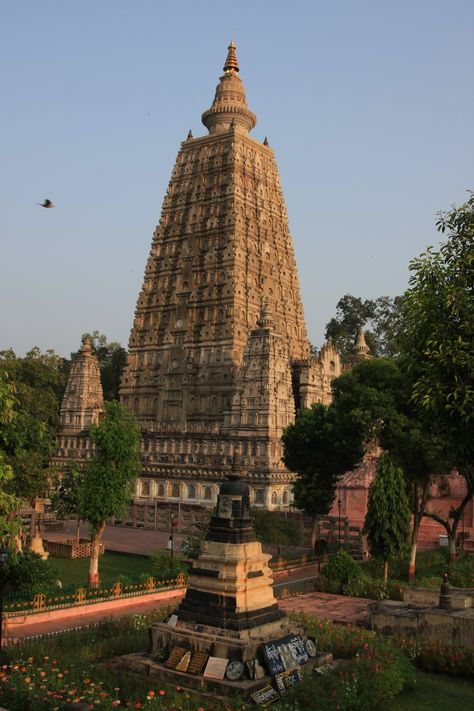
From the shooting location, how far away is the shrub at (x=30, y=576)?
82.8ft

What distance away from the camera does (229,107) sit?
2830 inches

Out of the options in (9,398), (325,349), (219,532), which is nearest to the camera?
(219,532)

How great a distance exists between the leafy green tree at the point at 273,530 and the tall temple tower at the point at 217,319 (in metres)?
14.9

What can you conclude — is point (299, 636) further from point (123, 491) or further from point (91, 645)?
point (123, 491)

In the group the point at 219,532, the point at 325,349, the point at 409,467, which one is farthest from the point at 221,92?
the point at 219,532

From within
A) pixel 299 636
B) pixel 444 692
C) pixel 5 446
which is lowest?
pixel 444 692

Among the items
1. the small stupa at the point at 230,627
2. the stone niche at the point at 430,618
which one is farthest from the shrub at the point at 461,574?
the small stupa at the point at 230,627

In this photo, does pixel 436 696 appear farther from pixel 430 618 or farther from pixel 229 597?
pixel 229 597

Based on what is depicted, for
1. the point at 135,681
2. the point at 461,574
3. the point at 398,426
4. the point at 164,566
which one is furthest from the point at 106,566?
the point at 135,681

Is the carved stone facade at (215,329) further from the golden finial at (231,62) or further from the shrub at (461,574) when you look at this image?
the shrub at (461,574)

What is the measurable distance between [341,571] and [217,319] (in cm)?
3670

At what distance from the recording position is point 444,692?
1636cm

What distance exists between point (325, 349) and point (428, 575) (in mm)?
39674

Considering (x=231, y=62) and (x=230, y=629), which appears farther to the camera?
(x=231, y=62)
